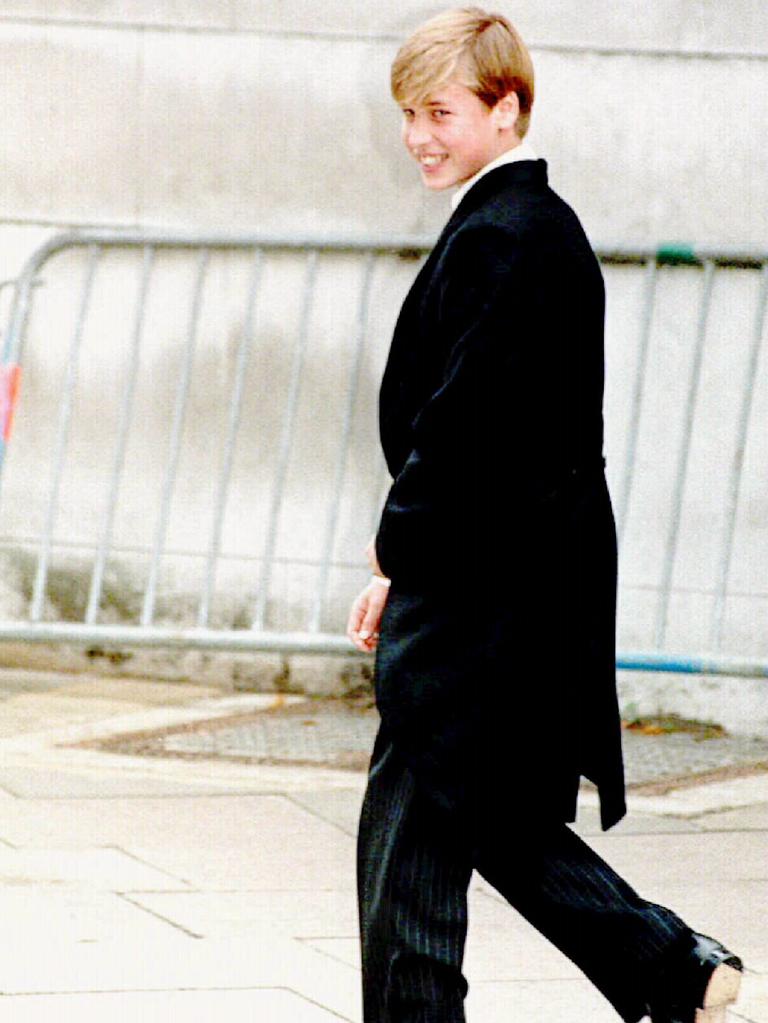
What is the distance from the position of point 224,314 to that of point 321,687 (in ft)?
3.84

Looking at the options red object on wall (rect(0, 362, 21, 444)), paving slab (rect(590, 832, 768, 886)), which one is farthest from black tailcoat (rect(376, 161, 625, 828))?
red object on wall (rect(0, 362, 21, 444))

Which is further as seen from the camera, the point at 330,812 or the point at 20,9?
the point at 20,9

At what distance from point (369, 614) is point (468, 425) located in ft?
1.18

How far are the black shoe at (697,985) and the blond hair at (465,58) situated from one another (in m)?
1.28

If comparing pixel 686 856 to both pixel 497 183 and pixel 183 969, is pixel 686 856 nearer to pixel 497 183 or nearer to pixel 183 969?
pixel 183 969

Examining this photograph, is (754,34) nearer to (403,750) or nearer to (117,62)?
(117,62)

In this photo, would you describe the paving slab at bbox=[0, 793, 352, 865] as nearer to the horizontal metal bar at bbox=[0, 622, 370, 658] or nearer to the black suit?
the horizontal metal bar at bbox=[0, 622, 370, 658]

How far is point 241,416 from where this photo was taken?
7.01 m

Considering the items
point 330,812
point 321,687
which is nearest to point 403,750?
point 330,812

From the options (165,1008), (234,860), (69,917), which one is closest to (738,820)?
(234,860)

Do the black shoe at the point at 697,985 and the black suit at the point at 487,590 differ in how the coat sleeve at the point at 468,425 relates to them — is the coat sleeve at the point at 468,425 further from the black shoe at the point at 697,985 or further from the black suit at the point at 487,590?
the black shoe at the point at 697,985

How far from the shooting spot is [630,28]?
6.80 metres

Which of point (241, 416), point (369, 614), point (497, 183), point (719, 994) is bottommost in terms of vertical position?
point (719, 994)

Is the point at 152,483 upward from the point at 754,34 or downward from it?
downward
